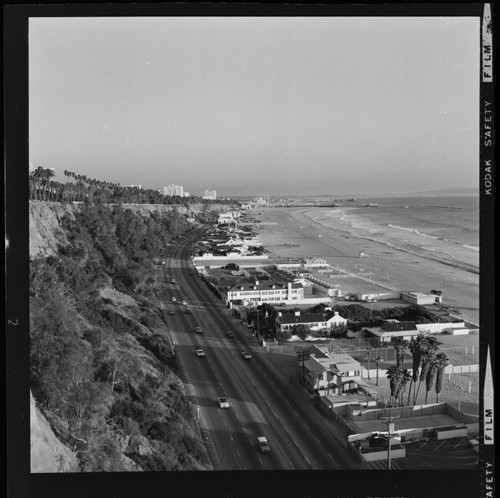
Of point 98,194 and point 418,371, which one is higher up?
point 98,194

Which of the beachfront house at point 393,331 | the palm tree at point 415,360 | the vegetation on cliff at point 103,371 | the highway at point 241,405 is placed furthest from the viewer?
the beachfront house at point 393,331

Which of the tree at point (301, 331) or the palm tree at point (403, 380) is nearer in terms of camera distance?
the palm tree at point (403, 380)

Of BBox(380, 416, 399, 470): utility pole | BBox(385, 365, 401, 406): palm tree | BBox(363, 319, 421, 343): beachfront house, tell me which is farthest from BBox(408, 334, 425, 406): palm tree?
BBox(363, 319, 421, 343): beachfront house

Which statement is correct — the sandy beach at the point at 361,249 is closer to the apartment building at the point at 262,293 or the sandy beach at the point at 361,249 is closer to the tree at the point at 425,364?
the tree at the point at 425,364

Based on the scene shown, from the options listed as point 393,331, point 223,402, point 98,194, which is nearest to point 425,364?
point 393,331

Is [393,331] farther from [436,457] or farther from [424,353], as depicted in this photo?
[436,457]

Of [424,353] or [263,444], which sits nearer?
[263,444]

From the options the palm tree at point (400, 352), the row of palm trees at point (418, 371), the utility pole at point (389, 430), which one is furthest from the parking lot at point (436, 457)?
the palm tree at point (400, 352)
